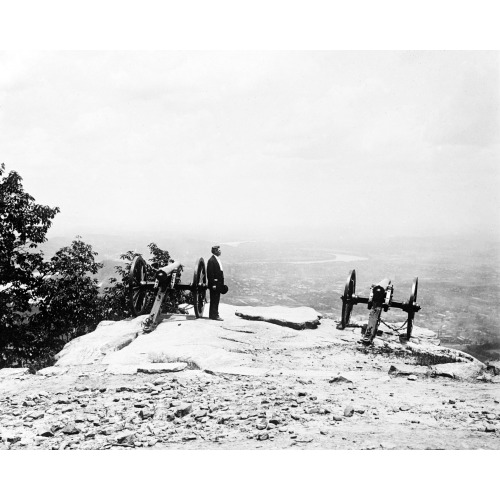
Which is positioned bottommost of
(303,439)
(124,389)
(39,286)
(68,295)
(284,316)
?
(303,439)

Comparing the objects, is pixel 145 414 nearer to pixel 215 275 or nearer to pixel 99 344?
pixel 99 344

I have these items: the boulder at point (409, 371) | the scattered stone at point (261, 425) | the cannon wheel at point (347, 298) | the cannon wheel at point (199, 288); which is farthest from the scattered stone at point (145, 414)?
the cannon wheel at point (347, 298)

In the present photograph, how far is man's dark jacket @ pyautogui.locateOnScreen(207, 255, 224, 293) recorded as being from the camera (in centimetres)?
1009

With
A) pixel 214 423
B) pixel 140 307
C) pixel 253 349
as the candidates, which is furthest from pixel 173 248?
pixel 214 423

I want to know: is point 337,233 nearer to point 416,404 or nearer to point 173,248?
point 173,248

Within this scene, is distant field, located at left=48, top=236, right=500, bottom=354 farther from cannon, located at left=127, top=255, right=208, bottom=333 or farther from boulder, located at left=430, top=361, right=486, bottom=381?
boulder, located at left=430, top=361, right=486, bottom=381

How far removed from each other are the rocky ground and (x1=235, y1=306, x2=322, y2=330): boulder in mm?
2431

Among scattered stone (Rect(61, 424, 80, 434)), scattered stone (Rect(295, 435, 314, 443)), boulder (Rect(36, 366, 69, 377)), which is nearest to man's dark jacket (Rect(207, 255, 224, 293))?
boulder (Rect(36, 366, 69, 377))

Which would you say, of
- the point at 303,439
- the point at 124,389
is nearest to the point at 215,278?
the point at 124,389

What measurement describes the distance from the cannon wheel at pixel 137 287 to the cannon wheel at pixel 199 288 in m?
1.38

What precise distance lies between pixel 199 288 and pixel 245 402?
4.83 meters

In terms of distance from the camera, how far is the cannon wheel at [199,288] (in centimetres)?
981

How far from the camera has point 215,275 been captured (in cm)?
1015

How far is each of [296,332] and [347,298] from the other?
1.65 m
